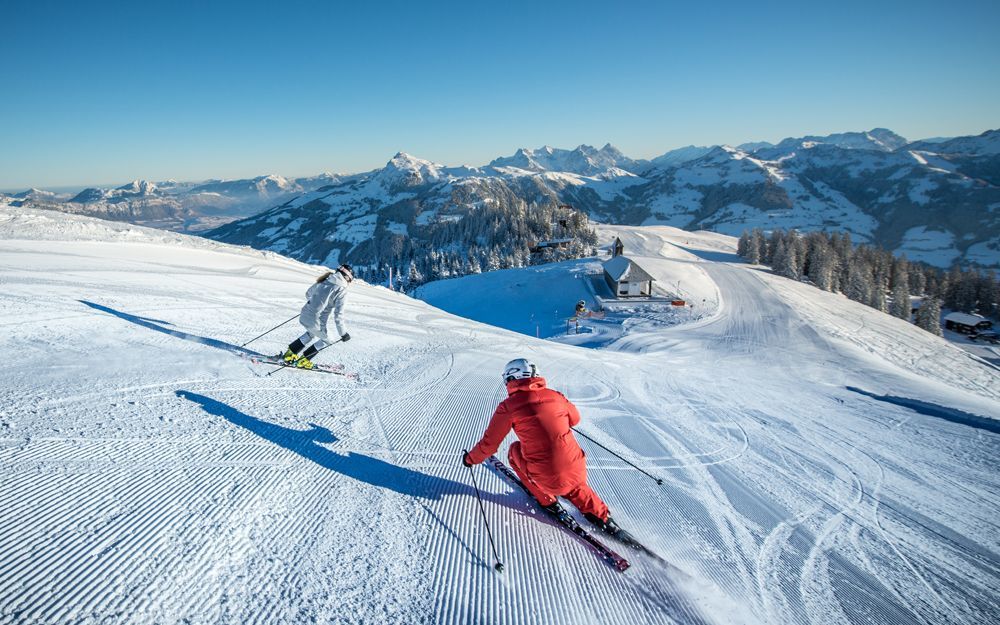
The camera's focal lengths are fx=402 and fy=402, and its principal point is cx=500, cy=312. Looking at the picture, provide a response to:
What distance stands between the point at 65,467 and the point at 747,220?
777 feet

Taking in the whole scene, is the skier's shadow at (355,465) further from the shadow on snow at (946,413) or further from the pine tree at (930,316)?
the pine tree at (930,316)

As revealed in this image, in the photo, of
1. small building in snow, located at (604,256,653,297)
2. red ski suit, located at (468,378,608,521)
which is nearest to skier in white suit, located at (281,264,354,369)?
red ski suit, located at (468,378,608,521)

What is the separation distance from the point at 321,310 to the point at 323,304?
5.3 inches

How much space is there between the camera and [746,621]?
3.50 m

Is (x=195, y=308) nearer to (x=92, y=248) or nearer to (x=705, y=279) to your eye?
(x=92, y=248)

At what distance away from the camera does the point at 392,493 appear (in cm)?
451

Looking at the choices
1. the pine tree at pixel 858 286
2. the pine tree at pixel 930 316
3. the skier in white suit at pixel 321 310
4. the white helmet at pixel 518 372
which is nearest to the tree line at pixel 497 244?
the pine tree at pixel 858 286

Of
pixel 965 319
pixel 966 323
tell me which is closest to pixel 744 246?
pixel 965 319

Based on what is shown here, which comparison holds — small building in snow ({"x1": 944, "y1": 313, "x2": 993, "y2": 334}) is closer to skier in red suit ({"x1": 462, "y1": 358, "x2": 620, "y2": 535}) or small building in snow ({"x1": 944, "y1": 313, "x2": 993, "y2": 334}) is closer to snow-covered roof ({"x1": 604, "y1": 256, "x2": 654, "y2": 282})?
snow-covered roof ({"x1": 604, "y1": 256, "x2": 654, "y2": 282})

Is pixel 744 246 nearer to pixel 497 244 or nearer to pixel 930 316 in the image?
pixel 930 316

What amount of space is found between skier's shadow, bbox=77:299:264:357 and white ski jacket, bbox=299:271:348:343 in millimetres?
1433

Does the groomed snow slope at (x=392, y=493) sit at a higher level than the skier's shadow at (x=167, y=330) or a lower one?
lower

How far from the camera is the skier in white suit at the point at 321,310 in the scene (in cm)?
809

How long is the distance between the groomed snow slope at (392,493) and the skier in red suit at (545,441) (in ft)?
1.49
